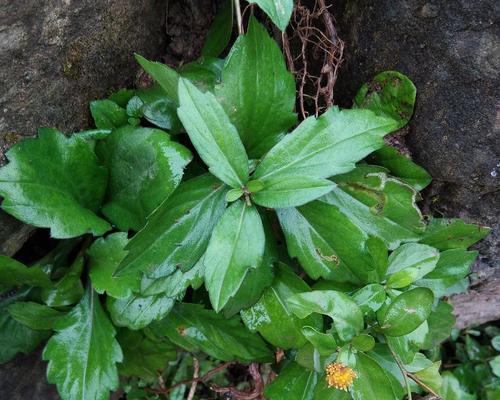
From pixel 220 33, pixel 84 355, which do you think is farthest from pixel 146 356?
pixel 220 33

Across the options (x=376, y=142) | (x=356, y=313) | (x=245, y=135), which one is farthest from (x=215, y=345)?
(x=376, y=142)

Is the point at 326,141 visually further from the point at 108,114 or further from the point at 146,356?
the point at 146,356

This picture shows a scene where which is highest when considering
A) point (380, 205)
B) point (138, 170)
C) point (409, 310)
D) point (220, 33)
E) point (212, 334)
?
point (220, 33)

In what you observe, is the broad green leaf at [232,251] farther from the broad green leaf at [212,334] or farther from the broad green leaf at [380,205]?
the broad green leaf at [212,334]

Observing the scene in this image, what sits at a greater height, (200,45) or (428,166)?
(200,45)

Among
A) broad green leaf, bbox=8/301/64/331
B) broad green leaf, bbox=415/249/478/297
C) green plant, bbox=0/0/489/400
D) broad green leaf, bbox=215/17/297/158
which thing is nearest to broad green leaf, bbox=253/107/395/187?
green plant, bbox=0/0/489/400

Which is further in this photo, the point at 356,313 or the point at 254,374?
the point at 254,374

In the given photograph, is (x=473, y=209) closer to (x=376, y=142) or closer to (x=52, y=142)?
(x=376, y=142)
